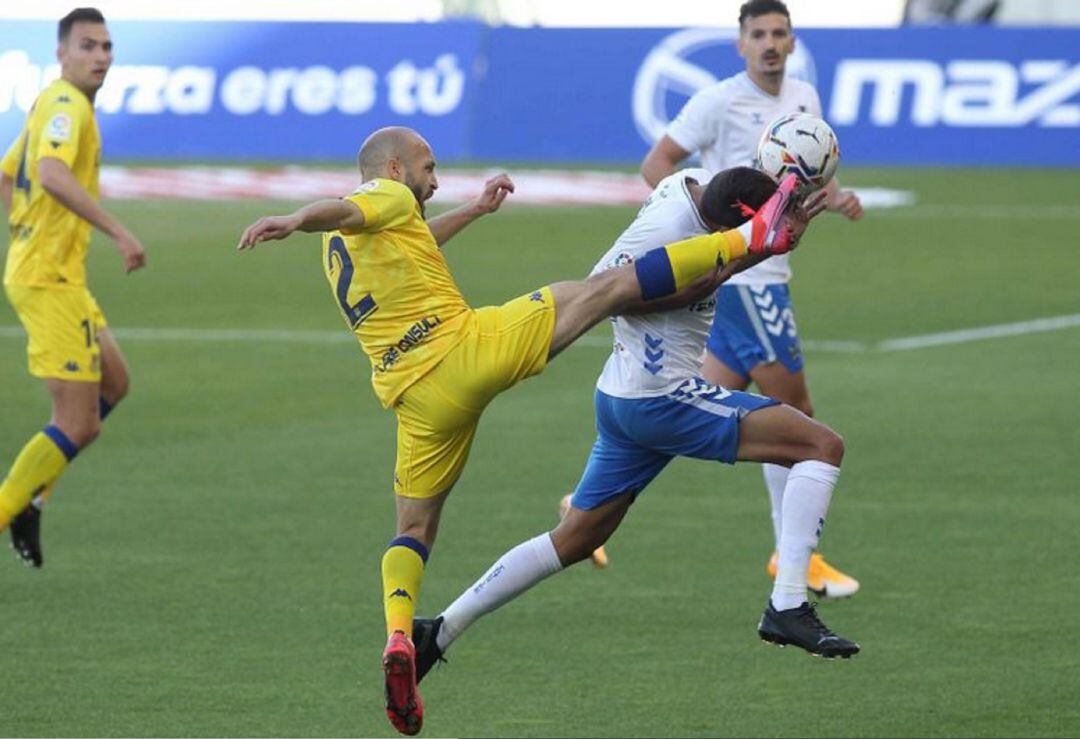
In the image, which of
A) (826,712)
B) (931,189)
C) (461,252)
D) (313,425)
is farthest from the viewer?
(931,189)

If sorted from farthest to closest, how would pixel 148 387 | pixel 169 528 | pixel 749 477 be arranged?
pixel 148 387, pixel 749 477, pixel 169 528

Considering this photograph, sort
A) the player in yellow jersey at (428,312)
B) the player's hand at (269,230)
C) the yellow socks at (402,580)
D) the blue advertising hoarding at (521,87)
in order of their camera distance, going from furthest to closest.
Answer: the blue advertising hoarding at (521,87), the yellow socks at (402,580), the player in yellow jersey at (428,312), the player's hand at (269,230)

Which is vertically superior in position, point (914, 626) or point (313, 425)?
point (914, 626)

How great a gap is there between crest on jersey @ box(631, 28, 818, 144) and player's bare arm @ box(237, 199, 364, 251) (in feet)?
74.5

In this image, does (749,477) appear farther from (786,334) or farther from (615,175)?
(615,175)

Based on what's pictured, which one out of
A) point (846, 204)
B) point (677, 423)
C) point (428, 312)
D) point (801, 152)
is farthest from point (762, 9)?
point (428, 312)

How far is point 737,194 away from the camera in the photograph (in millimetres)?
8820

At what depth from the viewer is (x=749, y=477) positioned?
14.5m

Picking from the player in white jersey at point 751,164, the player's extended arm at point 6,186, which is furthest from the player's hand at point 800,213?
the player's extended arm at point 6,186

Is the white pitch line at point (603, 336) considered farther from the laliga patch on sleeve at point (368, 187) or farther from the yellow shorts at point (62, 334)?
the laliga patch on sleeve at point (368, 187)

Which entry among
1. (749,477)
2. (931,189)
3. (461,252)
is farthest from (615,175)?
(749,477)

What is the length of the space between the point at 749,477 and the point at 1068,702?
5184 mm

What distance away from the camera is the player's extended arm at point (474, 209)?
9625 mm

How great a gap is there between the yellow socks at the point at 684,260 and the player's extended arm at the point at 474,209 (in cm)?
109
